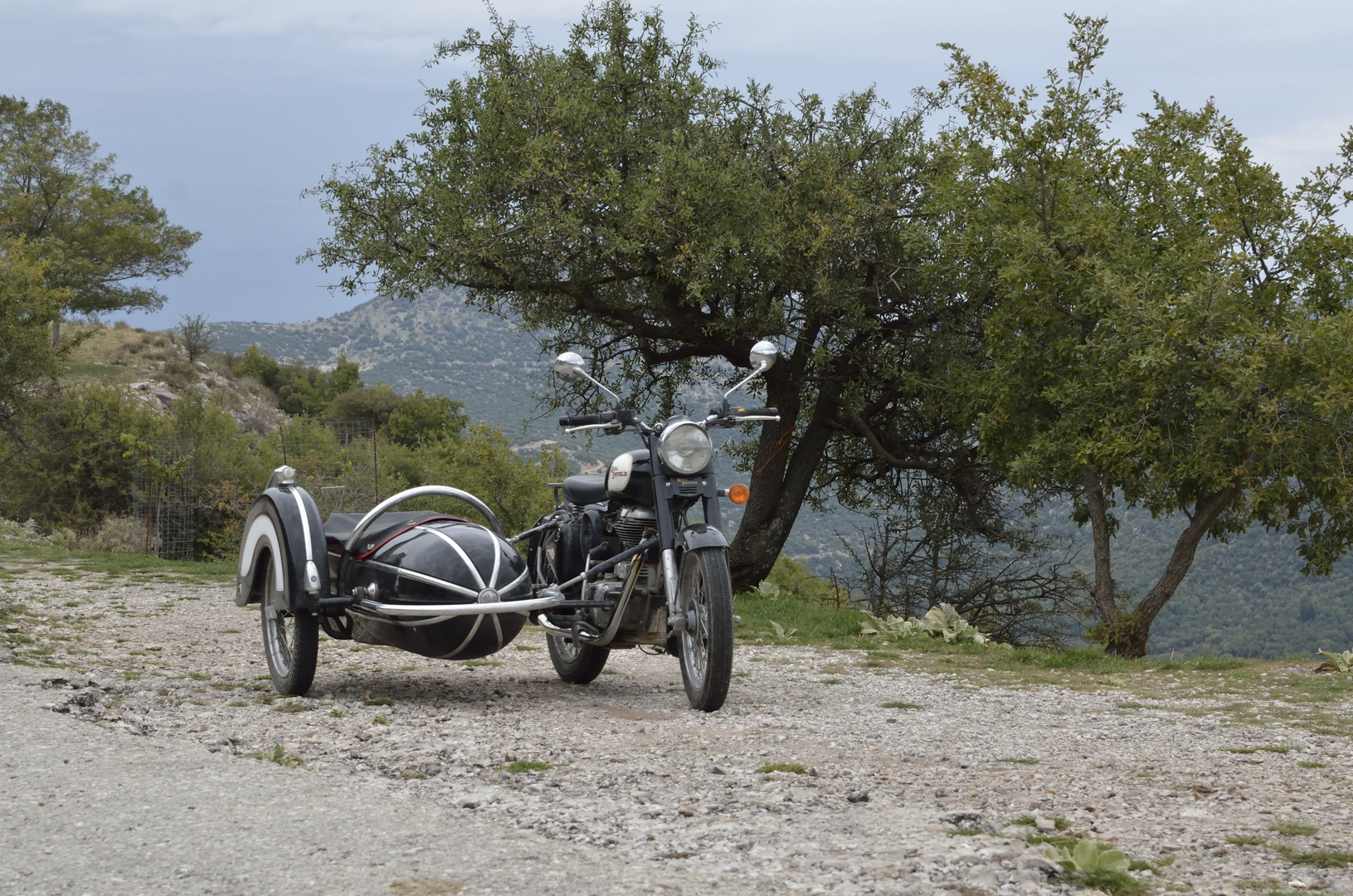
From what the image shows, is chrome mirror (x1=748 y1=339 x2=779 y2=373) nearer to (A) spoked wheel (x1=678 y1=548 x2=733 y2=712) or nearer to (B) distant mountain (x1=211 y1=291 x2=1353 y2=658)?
(A) spoked wheel (x1=678 y1=548 x2=733 y2=712)

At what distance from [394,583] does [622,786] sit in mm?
2558

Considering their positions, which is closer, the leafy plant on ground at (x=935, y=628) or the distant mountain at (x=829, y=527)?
the leafy plant on ground at (x=935, y=628)

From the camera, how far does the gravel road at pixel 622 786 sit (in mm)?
3402

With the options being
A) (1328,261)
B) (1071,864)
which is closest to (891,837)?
(1071,864)

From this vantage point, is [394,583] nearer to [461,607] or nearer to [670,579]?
[461,607]

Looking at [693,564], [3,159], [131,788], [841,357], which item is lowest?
[131,788]

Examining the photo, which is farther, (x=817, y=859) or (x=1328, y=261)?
(x=1328, y=261)

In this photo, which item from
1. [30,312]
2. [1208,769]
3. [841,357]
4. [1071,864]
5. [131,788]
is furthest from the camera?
[30,312]

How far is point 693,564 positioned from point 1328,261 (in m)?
9.63

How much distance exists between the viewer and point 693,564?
636cm

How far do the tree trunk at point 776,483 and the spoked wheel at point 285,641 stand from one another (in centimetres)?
974

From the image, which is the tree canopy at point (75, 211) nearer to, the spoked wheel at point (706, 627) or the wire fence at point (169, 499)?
the wire fence at point (169, 499)

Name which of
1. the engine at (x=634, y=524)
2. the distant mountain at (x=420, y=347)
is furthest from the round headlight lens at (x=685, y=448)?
the distant mountain at (x=420, y=347)

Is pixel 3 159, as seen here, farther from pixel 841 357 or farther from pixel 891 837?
pixel 891 837
